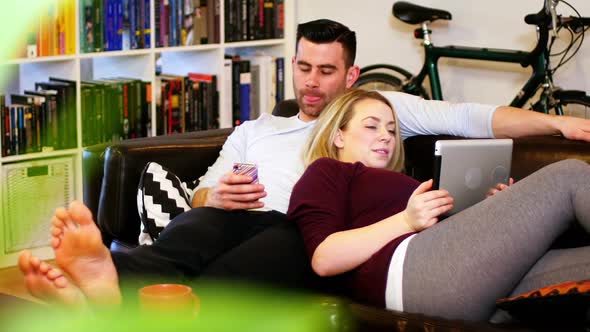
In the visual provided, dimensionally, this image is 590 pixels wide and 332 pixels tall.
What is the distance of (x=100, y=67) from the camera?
434 cm

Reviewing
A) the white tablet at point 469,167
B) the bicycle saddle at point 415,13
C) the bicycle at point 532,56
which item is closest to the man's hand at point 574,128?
the white tablet at point 469,167

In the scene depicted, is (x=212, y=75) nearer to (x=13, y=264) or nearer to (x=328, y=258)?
(x=13, y=264)

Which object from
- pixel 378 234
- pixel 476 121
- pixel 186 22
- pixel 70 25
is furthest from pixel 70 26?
pixel 378 234

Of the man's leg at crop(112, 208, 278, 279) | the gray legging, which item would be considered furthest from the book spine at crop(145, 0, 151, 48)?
the gray legging

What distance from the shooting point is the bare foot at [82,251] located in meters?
1.83

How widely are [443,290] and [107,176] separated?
114 centimetres

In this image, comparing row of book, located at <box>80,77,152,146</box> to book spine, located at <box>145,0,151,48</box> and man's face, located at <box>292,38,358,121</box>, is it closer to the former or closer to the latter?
book spine, located at <box>145,0,151,48</box>

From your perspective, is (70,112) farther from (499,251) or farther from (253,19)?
(499,251)

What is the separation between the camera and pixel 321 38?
2.90 metres

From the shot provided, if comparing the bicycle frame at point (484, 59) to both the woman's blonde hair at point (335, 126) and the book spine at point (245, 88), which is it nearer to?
the book spine at point (245, 88)

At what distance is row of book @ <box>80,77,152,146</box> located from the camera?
13.2ft

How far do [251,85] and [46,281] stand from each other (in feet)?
9.50

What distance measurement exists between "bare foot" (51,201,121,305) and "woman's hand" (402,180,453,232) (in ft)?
2.04

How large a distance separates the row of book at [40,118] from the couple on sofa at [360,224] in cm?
140
